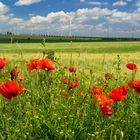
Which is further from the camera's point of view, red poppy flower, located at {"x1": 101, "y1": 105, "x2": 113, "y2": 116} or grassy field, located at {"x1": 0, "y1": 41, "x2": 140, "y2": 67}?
grassy field, located at {"x1": 0, "y1": 41, "x2": 140, "y2": 67}

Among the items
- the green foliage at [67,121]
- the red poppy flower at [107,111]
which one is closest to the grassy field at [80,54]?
the green foliage at [67,121]

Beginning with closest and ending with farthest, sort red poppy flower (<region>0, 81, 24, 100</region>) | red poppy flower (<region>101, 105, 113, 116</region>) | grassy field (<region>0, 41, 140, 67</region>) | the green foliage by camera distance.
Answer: red poppy flower (<region>101, 105, 113, 116</region>)
red poppy flower (<region>0, 81, 24, 100</region>)
the green foliage
grassy field (<region>0, 41, 140, 67</region>)

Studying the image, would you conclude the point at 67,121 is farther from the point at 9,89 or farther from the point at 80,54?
the point at 80,54

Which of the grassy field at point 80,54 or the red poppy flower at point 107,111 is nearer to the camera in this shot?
the red poppy flower at point 107,111

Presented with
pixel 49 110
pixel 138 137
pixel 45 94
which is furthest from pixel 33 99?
pixel 138 137

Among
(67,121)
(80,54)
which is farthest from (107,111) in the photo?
(80,54)

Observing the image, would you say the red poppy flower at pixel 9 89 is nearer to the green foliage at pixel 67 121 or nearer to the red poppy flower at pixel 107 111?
the green foliage at pixel 67 121

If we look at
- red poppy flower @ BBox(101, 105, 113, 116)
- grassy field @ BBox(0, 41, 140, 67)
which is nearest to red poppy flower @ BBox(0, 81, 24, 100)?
red poppy flower @ BBox(101, 105, 113, 116)

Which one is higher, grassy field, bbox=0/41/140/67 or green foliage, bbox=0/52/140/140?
green foliage, bbox=0/52/140/140

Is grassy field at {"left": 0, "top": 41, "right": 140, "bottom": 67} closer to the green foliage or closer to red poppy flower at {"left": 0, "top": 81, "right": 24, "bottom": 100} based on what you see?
the green foliage

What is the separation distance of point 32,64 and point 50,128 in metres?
0.82

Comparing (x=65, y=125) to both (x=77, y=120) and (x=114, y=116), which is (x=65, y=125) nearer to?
(x=77, y=120)

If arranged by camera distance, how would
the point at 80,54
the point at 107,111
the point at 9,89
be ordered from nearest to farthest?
1. the point at 107,111
2. the point at 9,89
3. the point at 80,54

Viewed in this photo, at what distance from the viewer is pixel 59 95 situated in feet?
16.6
